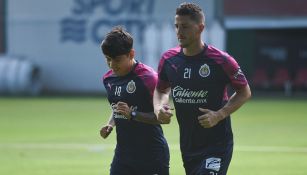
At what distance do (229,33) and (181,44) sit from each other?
96.1 ft

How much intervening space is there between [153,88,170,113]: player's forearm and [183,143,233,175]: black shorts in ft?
1.79

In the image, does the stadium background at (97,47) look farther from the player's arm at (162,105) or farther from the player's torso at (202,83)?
the player's torso at (202,83)

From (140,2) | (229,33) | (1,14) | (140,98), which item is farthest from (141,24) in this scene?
(140,98)

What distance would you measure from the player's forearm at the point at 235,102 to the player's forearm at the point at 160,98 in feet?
1.71

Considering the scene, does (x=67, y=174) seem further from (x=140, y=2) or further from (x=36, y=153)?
(x=140, y=2)

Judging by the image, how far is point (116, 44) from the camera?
713 centimetres

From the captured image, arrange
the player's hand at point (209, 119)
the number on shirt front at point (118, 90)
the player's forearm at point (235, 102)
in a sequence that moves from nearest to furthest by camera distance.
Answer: the player's hand at point (209, 119)
the player's forearm at point (235, 102)
the number on shirt front at point (118, 90)

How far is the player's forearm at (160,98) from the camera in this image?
22.9 ft

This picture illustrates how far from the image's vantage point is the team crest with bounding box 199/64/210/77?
700 centimetres

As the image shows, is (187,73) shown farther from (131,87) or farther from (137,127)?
(137,127)

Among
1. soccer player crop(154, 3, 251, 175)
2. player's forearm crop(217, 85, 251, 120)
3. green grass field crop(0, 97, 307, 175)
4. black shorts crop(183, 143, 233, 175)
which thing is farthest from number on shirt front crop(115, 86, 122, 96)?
green grass field crop(0, 97, 307, 175)

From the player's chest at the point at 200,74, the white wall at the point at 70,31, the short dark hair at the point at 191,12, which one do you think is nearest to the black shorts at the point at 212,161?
the player's chest at the point at 200,74

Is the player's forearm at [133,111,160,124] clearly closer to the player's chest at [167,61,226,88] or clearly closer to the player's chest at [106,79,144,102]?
the player's chest at [106,79,144,102]

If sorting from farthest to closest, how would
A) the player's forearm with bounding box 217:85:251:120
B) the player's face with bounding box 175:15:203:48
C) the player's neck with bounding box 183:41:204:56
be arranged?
the player's neck with bounding box 183:41:204:56
the player's face with bounding box 175:15:203:48
the player's forearm with bounding box 217:85:251:120
